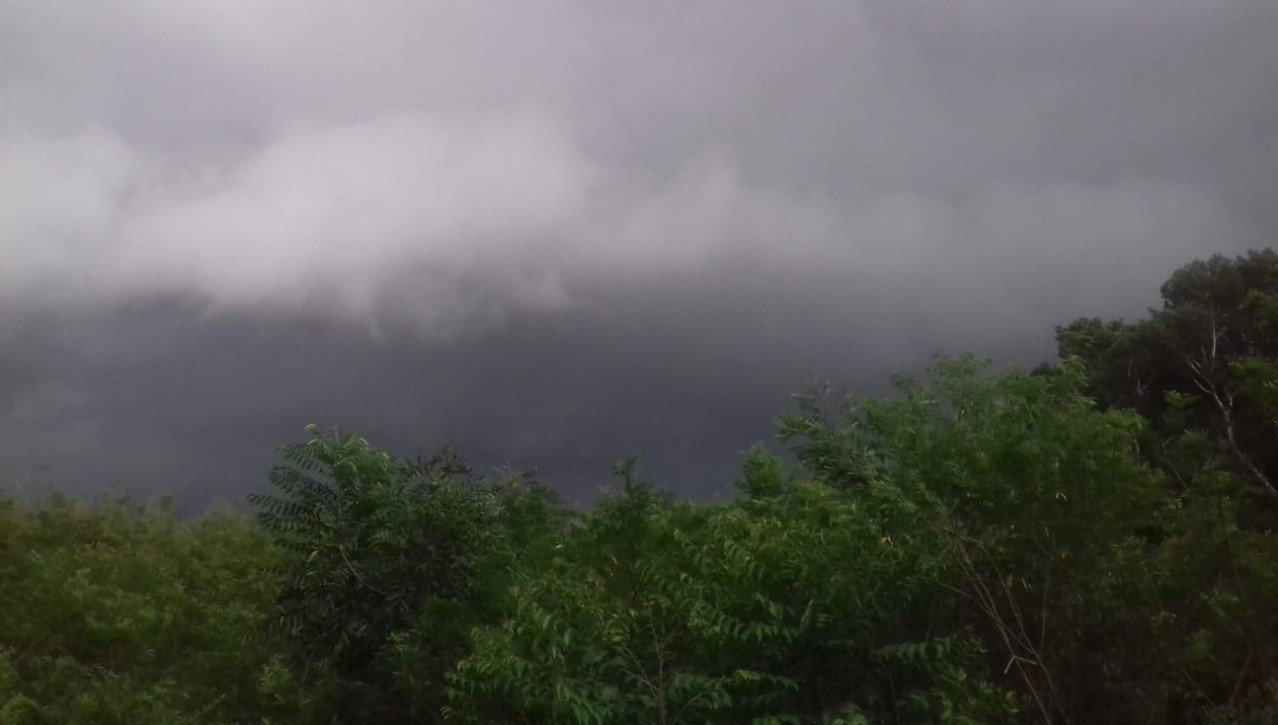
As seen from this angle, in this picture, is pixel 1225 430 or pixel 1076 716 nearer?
pixel 1076 716

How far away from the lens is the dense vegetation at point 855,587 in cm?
761

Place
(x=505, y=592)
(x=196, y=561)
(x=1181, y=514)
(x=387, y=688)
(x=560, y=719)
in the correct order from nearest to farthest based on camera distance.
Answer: (x=560, y=719) < (x=1181, y=514) < (x=505, y=592) < (x=387, y=688) < (x=196, y=561)

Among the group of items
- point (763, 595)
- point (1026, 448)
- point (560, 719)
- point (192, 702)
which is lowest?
point (192, 702)

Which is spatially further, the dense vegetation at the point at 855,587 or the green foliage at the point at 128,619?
the green foliage at the point at 128,619

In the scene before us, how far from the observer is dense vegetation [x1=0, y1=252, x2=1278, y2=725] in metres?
7.61

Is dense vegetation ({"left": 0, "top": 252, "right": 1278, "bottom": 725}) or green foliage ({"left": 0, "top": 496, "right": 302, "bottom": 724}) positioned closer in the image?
dense vegetation ({"left": 0, "top": 252, "right": 1278, "bottom": 725})

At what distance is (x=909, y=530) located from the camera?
7.80 m

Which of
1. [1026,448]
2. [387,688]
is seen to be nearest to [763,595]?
[1026,448]

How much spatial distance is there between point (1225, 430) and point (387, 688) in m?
10.0

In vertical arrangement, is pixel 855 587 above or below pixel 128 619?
above

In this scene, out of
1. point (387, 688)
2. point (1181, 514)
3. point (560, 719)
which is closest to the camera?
point (560, 719)

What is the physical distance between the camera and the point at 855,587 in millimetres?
7719

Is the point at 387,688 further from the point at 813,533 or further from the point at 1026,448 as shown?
the point at 1026,448

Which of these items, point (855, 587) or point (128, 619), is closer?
point (855, 587)
